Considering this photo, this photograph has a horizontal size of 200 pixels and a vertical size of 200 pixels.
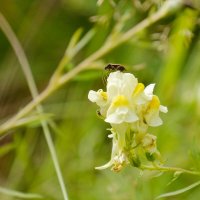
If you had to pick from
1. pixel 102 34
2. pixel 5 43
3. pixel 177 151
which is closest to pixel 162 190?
pixel 177 151

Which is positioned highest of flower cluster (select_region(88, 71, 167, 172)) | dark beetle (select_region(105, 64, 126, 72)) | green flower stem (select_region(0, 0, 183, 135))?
green flower stem (select_region(0, 0, 183, 135))

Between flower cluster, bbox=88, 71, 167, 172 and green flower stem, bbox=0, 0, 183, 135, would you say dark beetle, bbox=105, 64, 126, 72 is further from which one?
green flower stem, bbox=0, 0, 183, 135

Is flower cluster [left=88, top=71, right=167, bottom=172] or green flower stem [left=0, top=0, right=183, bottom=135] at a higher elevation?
green flower stem [left=0, top=0, right=183, bottom=135]

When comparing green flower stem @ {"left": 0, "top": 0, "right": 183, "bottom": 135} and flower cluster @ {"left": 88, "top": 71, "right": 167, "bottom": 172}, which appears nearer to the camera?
flower cluster @ {"left": 88, "top": 71, "right": 167, "bottom": 172}

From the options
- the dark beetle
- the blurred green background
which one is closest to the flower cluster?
the dark beetle

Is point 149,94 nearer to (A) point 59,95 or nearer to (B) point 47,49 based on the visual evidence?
(A) point 59,95

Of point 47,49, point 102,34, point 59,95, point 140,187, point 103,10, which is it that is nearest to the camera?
point 140,187

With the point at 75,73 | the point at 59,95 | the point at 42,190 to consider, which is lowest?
the point at 42,190
